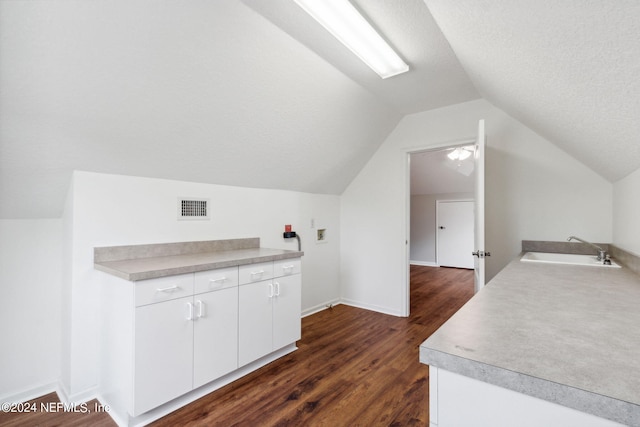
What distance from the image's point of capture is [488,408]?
28.0 inches

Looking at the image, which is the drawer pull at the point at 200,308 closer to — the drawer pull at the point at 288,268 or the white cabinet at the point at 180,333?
the white cabinet at the point at 180,333

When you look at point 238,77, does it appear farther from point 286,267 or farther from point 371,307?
point 371,307

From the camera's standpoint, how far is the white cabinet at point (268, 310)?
2.18 meters

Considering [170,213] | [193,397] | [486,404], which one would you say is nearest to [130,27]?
[170,213]

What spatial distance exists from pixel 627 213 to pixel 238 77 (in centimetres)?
272

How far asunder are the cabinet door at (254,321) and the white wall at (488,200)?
175cm

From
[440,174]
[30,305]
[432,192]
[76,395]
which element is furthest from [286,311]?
[432,192]

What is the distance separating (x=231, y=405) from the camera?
1.88 meters

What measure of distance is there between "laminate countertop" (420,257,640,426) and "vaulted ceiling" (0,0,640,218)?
0.75 meters

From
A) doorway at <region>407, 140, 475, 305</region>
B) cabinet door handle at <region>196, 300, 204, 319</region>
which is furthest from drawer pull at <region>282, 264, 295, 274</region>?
doorway at <region>407, 140, 475, 305</region>

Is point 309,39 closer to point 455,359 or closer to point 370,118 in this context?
point 370,118

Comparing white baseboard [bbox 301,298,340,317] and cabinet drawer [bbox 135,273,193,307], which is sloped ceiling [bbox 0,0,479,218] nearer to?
cabinet drawer [bbox 135,273,193,307]

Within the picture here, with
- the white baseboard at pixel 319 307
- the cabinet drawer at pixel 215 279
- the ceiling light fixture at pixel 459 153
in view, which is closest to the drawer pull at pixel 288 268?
the cabinet drawer at pixel 215 279

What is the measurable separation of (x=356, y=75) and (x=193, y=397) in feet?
8.61
